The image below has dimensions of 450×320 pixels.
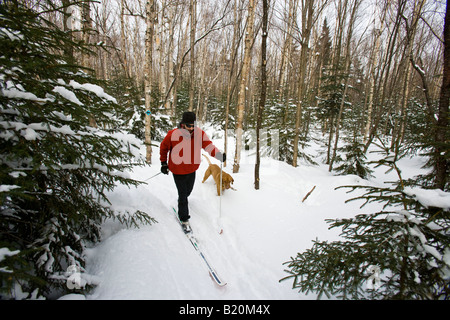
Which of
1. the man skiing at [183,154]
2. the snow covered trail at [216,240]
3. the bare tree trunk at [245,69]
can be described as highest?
the bare tree trunk at [245,69]

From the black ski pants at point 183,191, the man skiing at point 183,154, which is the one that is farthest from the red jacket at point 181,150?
the black ski pants at point 183,191

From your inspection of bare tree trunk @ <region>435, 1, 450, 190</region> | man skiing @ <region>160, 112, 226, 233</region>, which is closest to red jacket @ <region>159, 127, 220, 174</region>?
man skiing @ <region>160, 112, 226, 233</region>

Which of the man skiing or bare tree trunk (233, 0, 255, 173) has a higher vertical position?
bare tree trunk (233, 0, 255, 173)

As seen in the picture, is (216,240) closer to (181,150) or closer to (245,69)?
(181,150)

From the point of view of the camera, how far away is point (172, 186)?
5.75m

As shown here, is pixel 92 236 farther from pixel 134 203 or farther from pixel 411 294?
pixel 411 294

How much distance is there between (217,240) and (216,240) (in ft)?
0.08

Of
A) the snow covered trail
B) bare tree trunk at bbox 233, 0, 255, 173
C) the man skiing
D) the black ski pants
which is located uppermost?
bare tree trunk at bbox 233, 0, 255, 173

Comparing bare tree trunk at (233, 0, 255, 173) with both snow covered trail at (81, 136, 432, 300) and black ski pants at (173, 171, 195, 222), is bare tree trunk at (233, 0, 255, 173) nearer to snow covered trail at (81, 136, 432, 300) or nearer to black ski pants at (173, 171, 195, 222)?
snow covered trail at (81, 136, 432, 300)

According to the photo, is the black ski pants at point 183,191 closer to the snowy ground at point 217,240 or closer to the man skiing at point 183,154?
the man skiing at point 183,154

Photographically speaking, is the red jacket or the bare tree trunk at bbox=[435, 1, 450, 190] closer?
the bare tree trunk at bbox=[435, 1, 450, 190]

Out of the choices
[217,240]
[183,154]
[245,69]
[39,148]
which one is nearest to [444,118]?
[183,154]

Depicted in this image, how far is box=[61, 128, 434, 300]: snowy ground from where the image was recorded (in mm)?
2215

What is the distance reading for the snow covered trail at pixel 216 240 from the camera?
87.2 inches
